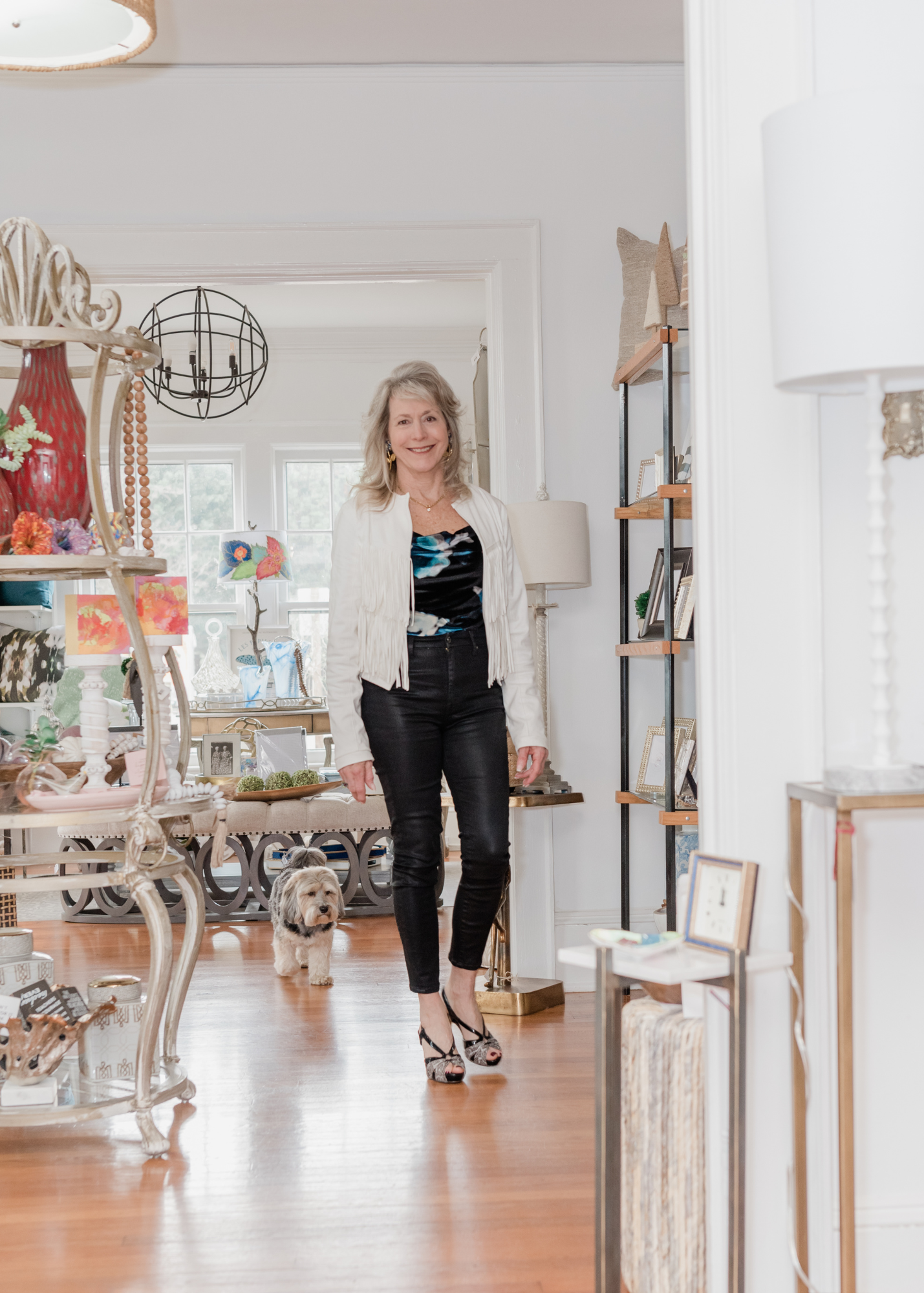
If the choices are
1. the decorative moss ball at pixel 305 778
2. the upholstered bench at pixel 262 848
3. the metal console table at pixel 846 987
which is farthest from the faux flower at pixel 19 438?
the decorative moss ball at pixel 305 778

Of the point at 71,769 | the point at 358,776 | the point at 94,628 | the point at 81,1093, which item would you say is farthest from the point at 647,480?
the point at 81,1093

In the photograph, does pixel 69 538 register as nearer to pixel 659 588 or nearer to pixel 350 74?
pixel 659 588

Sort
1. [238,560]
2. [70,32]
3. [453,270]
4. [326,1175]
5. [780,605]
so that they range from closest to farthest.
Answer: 1. [780,605]
2. [326,1175]
3. [70,32]
4. [453,270]
5. [238,560]

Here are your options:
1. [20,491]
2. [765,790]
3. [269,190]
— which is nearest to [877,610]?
[765,790]

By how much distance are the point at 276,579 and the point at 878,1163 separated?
18.9ft

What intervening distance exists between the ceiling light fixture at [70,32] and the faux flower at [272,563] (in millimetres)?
4454

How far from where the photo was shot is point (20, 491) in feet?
8.29

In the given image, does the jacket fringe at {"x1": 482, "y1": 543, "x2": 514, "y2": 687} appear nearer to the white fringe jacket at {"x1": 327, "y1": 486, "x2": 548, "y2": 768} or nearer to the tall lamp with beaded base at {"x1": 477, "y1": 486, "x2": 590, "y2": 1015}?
the white fringe jacket at {"x1": 327, "y1": 486, "x2": 548, "y2": 768}

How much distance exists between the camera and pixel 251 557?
689cm

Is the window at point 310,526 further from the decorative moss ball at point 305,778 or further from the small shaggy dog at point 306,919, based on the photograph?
the small shaggy dog at point 306,919

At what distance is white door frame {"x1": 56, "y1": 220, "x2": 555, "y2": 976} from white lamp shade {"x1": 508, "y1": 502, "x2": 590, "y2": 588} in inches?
12.8

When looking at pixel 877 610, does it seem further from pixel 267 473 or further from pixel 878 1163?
pixel 267 473

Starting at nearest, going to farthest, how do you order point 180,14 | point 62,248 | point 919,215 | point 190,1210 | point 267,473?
point 919,215 → point 190,1210 → point 62,248 → point 180,14 → point 267,473

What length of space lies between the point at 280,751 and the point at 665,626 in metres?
2.57
